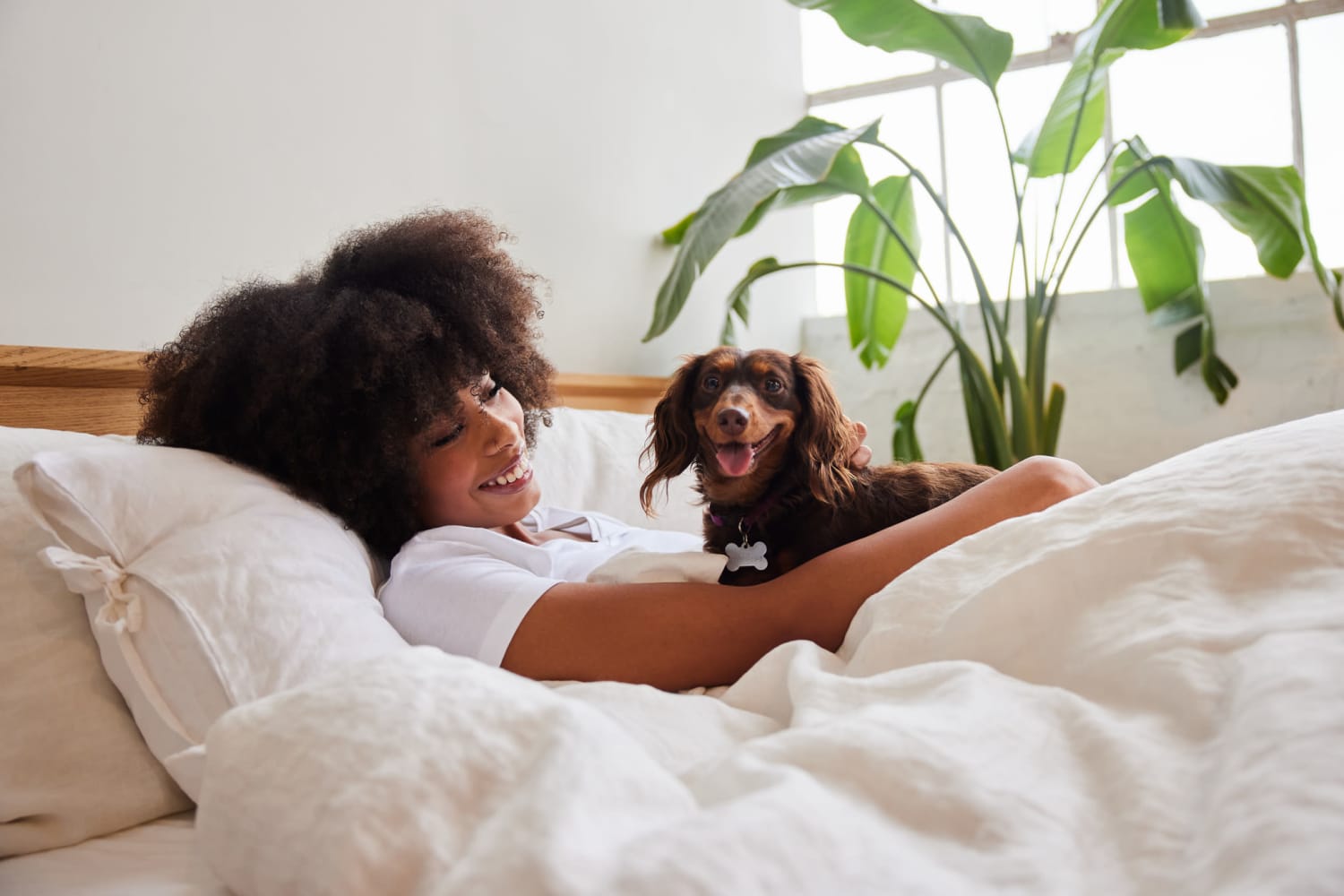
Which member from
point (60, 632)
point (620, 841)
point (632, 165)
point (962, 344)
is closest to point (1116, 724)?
point (620, 841)

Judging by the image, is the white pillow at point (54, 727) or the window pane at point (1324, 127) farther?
the window pane at point (1324, 127)

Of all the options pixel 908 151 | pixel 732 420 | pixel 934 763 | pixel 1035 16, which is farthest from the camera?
pixel 908 151

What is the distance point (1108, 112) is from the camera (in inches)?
150

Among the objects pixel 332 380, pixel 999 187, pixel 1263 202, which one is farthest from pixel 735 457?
pixel 999 187

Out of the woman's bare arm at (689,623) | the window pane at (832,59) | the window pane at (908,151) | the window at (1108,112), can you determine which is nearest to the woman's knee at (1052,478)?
the woman's bare arm at (689,623)

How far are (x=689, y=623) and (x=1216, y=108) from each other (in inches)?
140

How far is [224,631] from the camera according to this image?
964mm

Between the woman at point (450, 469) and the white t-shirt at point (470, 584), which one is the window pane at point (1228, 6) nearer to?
the woman at point (450, 469)

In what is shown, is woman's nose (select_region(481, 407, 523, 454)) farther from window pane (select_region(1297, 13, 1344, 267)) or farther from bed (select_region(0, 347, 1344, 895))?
window pane (select_region(1297, 13, 1344, 267))

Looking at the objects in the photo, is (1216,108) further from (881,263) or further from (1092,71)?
(881,263)

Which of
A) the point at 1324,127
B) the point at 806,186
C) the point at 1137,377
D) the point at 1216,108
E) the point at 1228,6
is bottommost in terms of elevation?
the point at 1137,377

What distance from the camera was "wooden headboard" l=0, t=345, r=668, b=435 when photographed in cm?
141

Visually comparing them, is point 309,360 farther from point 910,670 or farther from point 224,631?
point 910,670

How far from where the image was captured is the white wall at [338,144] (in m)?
1.57
